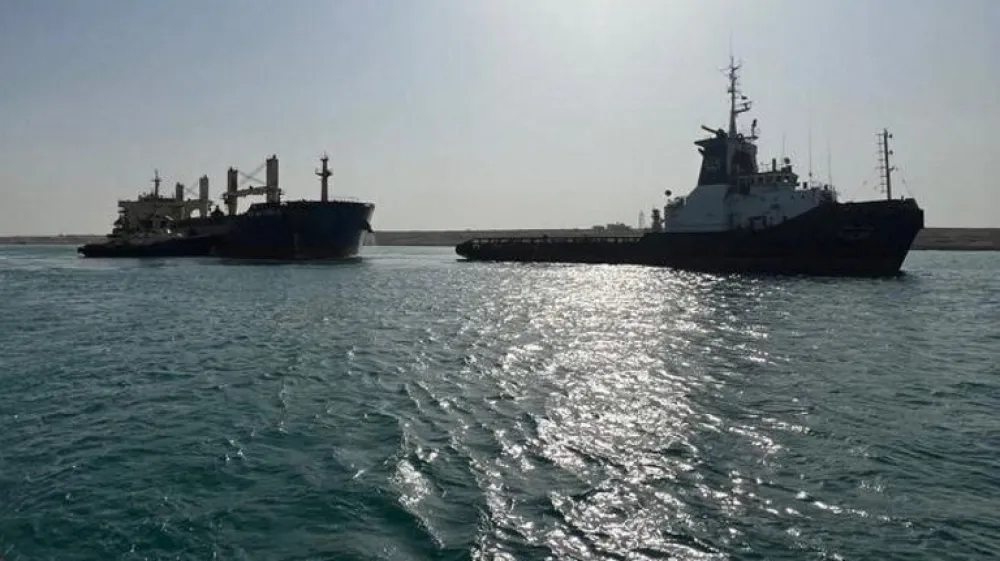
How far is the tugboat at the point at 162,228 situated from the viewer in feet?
262

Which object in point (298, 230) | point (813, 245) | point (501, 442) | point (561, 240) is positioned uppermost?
point (298, 230)

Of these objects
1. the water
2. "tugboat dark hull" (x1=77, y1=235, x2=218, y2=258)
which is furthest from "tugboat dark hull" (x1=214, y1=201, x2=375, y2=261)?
the water

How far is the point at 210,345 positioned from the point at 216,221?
217 ft

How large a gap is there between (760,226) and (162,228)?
284ft

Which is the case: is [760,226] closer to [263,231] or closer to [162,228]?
[263,231]

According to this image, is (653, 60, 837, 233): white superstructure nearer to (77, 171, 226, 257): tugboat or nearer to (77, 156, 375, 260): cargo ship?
(77, 156, 375, 260): cargo ship

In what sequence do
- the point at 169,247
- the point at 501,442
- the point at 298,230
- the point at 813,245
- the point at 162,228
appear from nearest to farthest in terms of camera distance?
the point at 501,442 → the point at 813,245 → the point at 298,230 → the point at 169,247 → the point at 162,228

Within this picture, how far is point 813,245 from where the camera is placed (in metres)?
46.5

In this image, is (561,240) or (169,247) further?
(169,247)

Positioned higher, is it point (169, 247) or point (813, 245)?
point (169, 247)

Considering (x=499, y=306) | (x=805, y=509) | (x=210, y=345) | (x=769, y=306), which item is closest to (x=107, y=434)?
(x=210, y=345)

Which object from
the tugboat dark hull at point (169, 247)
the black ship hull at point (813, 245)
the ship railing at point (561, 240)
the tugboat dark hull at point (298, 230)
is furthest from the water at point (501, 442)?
the tugboat dark hull at point (169, 247)

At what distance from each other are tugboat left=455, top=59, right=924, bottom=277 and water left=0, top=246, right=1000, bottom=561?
25.2 metres

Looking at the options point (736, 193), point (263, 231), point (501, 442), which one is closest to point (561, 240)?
point (736, 193)
